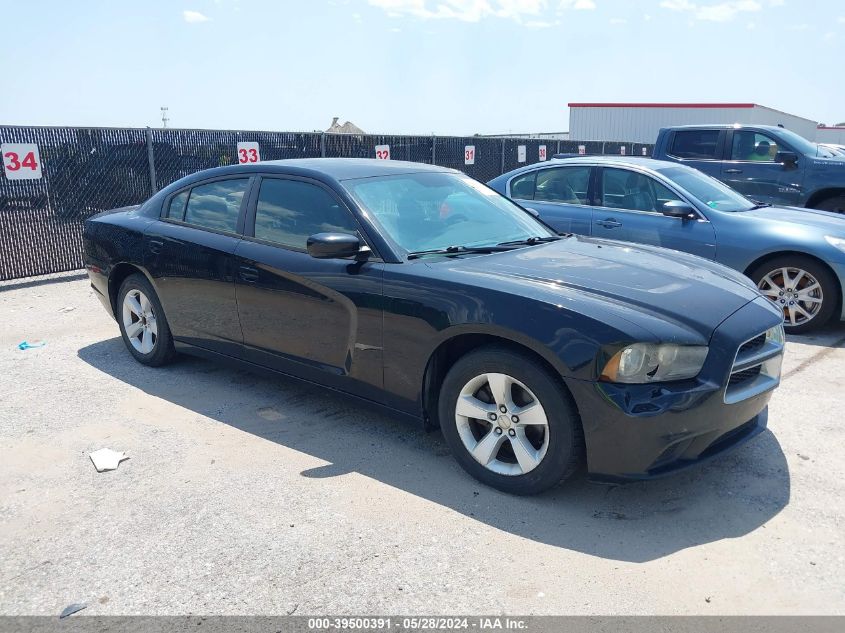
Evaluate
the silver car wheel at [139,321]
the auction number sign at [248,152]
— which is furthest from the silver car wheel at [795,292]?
the auction number sign at [248,152]

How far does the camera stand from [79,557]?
301 cm

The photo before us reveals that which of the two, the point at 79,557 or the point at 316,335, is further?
the point at 316,335

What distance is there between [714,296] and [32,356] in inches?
208

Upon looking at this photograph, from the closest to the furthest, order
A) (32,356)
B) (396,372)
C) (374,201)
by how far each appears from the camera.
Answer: (396,372), (374,201), (32,356)

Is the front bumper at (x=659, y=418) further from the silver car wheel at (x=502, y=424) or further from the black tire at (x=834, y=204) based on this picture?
the black tire at (x=834, y=204)

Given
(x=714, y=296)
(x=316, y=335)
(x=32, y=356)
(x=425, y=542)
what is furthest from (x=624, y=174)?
(x=32, y=356)

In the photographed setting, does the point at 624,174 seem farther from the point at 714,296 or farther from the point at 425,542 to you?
the point at 425,542

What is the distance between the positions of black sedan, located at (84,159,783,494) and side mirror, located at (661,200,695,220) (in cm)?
238

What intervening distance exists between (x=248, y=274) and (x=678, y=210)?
419cm

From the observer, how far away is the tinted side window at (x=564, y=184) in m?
7.45

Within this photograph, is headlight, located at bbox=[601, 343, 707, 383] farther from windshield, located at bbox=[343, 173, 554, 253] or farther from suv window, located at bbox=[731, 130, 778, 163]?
suv window, located at bbox=[731, 130, 778, 163]

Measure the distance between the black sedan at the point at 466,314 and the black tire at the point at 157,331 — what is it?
0.07ft

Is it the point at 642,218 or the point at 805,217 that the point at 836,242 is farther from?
the point at 642,218

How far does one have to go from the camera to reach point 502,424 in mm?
3412
